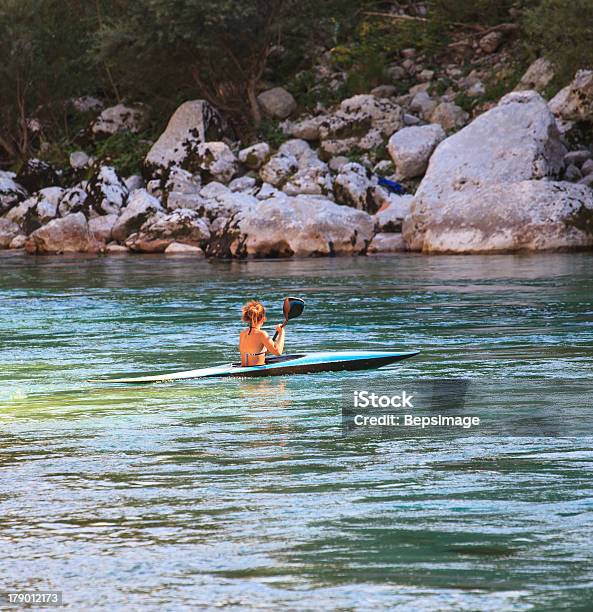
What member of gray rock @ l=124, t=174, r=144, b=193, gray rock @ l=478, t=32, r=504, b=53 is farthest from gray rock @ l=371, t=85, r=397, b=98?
gray rock @ l=124, t=174, r=144, b=193

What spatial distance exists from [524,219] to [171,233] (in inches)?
342

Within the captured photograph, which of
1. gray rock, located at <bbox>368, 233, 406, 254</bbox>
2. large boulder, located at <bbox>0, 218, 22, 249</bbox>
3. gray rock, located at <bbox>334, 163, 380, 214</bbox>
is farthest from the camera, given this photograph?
large boulder, located at <bbox>0, 218, 22, 249</bbox>

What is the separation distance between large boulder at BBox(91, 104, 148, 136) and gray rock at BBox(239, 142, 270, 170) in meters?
6.62

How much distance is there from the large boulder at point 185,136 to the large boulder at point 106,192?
4.50 feet

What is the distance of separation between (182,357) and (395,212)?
18114mm

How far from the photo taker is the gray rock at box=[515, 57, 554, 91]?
3553 cm

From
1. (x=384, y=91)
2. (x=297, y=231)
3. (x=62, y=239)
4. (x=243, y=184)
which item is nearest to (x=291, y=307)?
(x=297, y=231)

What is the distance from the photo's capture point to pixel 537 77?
3597cm

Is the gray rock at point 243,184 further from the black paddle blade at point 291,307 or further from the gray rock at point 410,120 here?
the black paddle blade at point 291,307

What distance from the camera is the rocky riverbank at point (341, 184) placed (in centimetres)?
2653

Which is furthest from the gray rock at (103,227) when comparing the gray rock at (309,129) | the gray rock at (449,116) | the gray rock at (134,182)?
the gray rock at (449,116)

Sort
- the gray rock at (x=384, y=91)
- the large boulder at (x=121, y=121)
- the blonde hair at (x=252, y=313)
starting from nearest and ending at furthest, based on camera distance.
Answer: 1. the blonde hair at (x=252, y=313)
2. the gray rock at (x=384, y=91)
3. the large boulder at (x=121, y=121)

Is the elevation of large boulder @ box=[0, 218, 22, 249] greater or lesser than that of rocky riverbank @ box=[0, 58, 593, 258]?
lesser

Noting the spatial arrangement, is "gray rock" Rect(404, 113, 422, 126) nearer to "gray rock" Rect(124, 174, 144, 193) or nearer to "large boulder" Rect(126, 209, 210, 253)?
"gray rock" Rect(124, 174, 144, 193)
